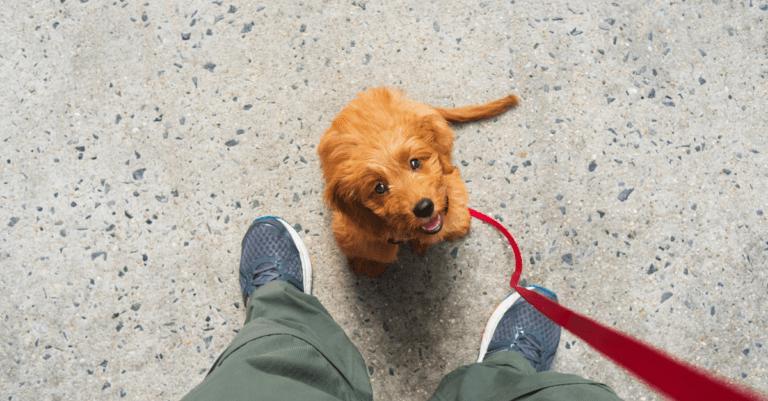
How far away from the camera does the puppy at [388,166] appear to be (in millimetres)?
1229

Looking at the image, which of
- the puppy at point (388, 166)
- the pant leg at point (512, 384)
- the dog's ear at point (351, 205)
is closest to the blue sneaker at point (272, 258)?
the puppy at point (388, 166)

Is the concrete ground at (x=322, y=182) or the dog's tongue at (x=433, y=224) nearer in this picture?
the dog's tongue at (x=433, y=224)

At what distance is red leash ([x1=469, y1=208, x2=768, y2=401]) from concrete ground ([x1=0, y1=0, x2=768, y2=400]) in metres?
1.33

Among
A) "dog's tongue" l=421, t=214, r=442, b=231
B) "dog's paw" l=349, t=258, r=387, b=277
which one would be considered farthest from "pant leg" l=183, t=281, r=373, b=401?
"dog's tongue" l=421, t=214, r=442, b=231

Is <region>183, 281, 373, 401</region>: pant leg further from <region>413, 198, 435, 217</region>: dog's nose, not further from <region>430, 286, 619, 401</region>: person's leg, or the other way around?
<region>413, 198, 435, 217</region>: dog's nose

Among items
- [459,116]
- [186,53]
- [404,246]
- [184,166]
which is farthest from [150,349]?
[459,116]

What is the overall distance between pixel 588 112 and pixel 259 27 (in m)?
1.82

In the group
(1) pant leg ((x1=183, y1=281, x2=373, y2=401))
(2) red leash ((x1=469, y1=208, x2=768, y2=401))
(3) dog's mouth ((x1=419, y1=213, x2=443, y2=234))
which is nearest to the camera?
(2) red leash ((x1=469, y1=208, x2=768, y2=401))

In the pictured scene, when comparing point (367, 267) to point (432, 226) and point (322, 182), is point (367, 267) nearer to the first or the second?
point (322, 182)

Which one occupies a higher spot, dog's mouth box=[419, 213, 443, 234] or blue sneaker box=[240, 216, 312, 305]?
dog's mouth box=[419, 213, 443, 234]

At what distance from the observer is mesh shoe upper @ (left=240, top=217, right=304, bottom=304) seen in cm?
192

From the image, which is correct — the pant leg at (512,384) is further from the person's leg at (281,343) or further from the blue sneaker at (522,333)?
the person's leg at (281,343)

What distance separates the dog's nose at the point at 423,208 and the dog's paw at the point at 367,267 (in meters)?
0.74

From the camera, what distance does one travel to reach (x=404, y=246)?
201cm
